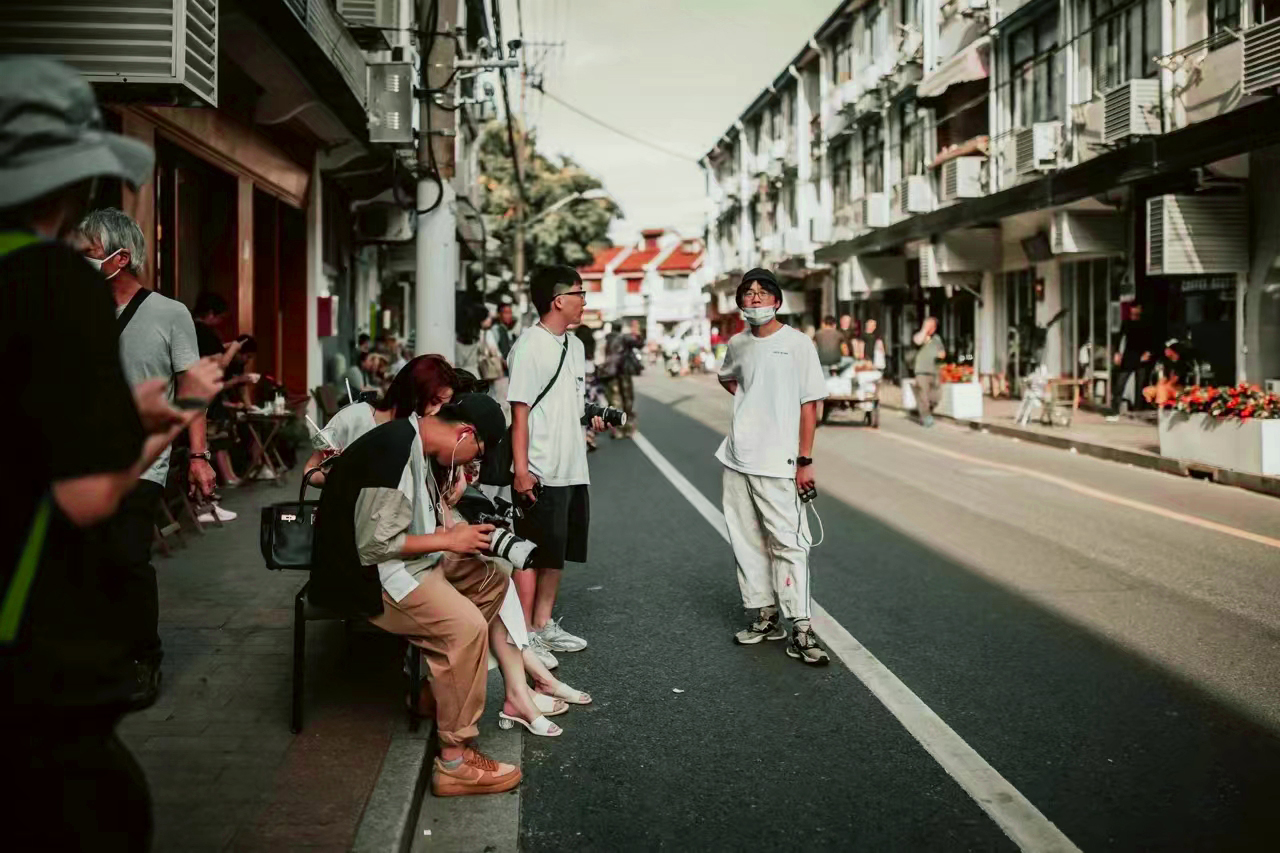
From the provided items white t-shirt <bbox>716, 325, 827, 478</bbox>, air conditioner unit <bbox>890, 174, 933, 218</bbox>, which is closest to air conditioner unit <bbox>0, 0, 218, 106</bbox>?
white t-shirt <bbox>716, 325, 827, 478</bbox>

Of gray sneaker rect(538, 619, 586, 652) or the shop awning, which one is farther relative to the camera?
the shop awning

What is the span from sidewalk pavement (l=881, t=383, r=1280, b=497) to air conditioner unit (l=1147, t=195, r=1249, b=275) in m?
2.50

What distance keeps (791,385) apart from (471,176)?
2855 centimetres

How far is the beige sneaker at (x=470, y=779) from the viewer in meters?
4.26

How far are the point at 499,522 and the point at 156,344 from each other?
155cm

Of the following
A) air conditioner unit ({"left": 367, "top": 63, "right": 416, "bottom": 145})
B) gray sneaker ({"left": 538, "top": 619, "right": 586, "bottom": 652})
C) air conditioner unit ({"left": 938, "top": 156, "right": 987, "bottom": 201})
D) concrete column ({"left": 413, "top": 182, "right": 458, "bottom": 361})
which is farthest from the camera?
air conditioner unit ({"left": 938, "top": 156, "right": 987, "bottom": 201})

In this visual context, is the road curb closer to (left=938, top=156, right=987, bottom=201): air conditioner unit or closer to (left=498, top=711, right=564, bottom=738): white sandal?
(left=938, top=156, right=987, bottom=201): air conditioner unit

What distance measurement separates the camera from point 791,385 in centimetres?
608

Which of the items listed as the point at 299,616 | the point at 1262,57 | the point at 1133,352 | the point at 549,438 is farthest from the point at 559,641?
the point at 1133,352

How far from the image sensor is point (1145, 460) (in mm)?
14492

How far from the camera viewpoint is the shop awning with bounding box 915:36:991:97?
2688cm

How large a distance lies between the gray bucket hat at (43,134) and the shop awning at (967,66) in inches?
1066

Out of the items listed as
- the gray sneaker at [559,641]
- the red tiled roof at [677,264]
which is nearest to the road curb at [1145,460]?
the gray sneaker at [559,641]

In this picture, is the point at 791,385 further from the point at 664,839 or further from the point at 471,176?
the point at 471,176
